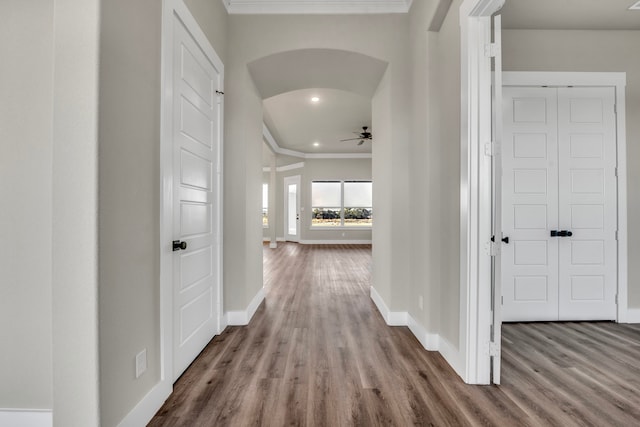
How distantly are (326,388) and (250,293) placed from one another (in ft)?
4.95

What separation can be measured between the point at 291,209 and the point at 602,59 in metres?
9.30

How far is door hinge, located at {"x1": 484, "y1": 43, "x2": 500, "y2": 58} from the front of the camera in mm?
1856

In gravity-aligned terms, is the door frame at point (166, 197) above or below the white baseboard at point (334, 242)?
above

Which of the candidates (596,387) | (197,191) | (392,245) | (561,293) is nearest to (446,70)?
(392,245)

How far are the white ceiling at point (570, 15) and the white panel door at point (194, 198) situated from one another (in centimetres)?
280

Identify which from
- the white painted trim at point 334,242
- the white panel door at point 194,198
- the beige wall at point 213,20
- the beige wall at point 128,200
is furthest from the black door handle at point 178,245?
the white painted trim at point 334,242

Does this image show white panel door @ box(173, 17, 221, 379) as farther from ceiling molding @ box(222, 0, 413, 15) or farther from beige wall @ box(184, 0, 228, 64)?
ceiling molding @ box(222, 0, 413, 15)

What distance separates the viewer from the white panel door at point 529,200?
2.97m

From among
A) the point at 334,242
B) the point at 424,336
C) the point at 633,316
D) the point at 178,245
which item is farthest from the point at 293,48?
the point at 334,242

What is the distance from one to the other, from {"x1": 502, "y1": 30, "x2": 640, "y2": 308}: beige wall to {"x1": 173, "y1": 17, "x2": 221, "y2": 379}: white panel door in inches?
120

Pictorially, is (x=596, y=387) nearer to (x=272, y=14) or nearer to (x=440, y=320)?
(x=440, y=320)

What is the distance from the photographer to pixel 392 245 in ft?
9.48

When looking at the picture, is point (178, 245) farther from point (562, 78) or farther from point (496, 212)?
point (562, 78)

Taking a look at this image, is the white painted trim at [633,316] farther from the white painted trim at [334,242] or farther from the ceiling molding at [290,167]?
the ceiling molding at [290,167]
